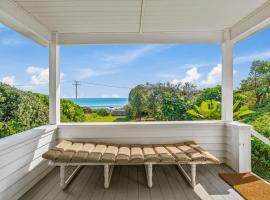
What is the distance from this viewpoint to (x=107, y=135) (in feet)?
13.9

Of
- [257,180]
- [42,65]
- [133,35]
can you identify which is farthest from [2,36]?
[257,180]

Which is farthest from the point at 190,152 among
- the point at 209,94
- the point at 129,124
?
the point at 209,94

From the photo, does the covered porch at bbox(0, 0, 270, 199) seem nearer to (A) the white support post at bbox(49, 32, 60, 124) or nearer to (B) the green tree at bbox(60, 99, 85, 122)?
(A) the white support post at bbox(49, 32, 60, 124)

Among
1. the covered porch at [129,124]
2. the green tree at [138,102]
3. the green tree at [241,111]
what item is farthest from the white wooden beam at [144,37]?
the green tree at [138,102]

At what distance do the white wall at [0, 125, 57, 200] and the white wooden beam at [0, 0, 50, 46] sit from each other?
4.92 feet

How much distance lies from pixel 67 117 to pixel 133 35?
3.46m

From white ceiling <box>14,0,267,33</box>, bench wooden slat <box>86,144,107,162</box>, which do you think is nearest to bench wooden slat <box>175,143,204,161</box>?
bench wooden slat <box>86,144,107,162</box>

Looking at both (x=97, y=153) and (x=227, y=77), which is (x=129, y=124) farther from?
(x=227, y=77)

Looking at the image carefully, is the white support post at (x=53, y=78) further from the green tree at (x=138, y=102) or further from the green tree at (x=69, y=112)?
the green tree at (x=138, y=102)

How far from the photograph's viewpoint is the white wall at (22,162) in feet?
8.53

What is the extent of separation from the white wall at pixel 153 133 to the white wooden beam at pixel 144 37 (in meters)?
1.53

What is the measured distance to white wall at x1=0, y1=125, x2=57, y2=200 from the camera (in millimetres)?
2600

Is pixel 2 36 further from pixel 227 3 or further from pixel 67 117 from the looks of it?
pixel 227 3

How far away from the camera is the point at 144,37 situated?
4.38m
